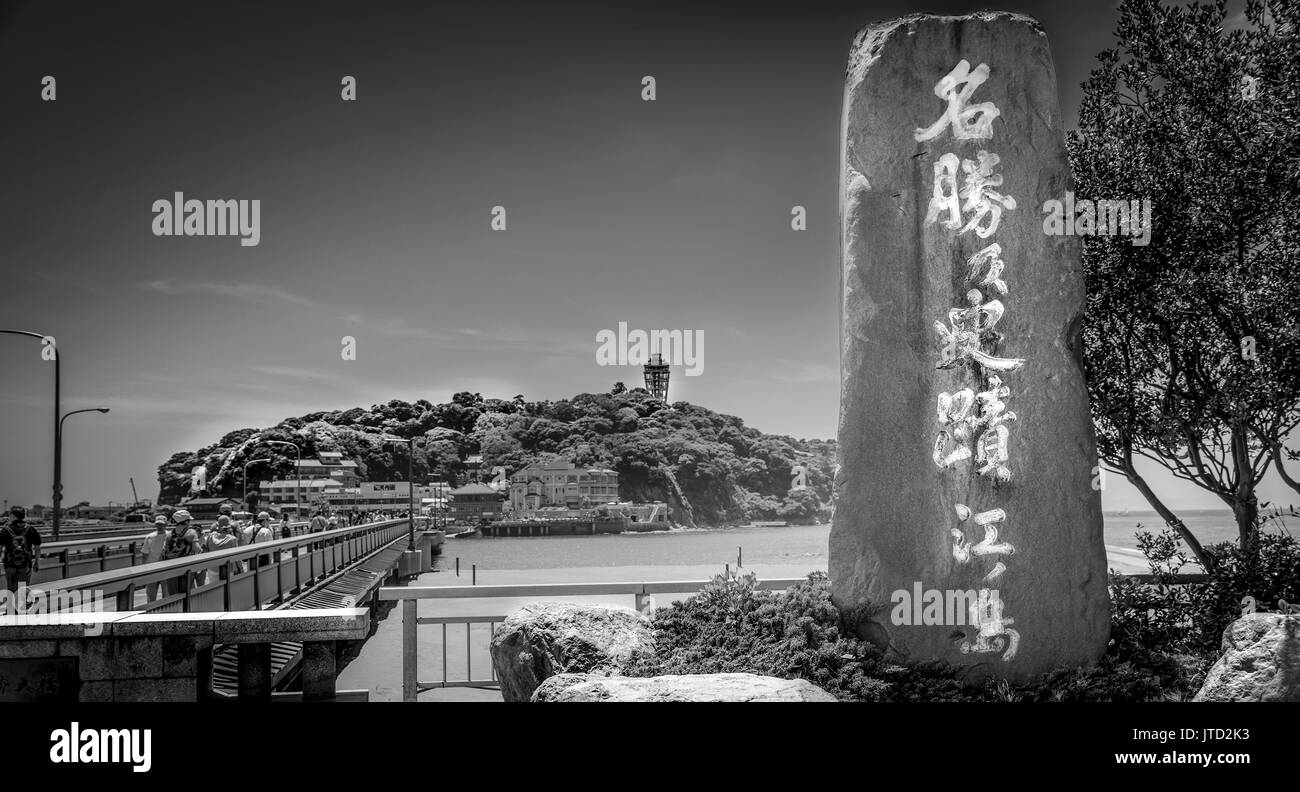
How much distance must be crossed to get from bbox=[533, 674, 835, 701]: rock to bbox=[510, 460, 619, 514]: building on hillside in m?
104

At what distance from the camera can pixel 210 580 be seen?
1317 centimetres

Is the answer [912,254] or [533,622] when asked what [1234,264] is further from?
[533,622]

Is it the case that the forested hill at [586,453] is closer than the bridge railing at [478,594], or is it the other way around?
the bridge railing at [478,594]

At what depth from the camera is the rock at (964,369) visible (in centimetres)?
683

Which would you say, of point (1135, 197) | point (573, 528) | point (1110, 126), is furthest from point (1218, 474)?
point (573, 528)

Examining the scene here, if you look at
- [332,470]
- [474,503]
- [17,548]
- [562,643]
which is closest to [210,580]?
[17,548]

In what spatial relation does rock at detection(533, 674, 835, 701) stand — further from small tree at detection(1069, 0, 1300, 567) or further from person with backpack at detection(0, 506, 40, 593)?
person with backpack at detection(0, 506, 40, 593)

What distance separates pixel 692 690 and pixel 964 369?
346 cm

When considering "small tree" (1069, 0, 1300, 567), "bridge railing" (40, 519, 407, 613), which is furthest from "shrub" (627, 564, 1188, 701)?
"bridge railing" (40, 519, 407, 613)

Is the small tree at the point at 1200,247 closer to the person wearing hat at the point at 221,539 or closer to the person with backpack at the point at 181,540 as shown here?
the person with backpack at the point at 181,540

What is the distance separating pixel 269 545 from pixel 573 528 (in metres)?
100

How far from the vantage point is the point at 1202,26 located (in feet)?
29.7

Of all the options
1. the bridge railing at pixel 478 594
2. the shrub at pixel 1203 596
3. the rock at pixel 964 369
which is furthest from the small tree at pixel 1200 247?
the bridge railing at pixel 478 594

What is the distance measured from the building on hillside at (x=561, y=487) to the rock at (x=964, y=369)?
102305 mm
